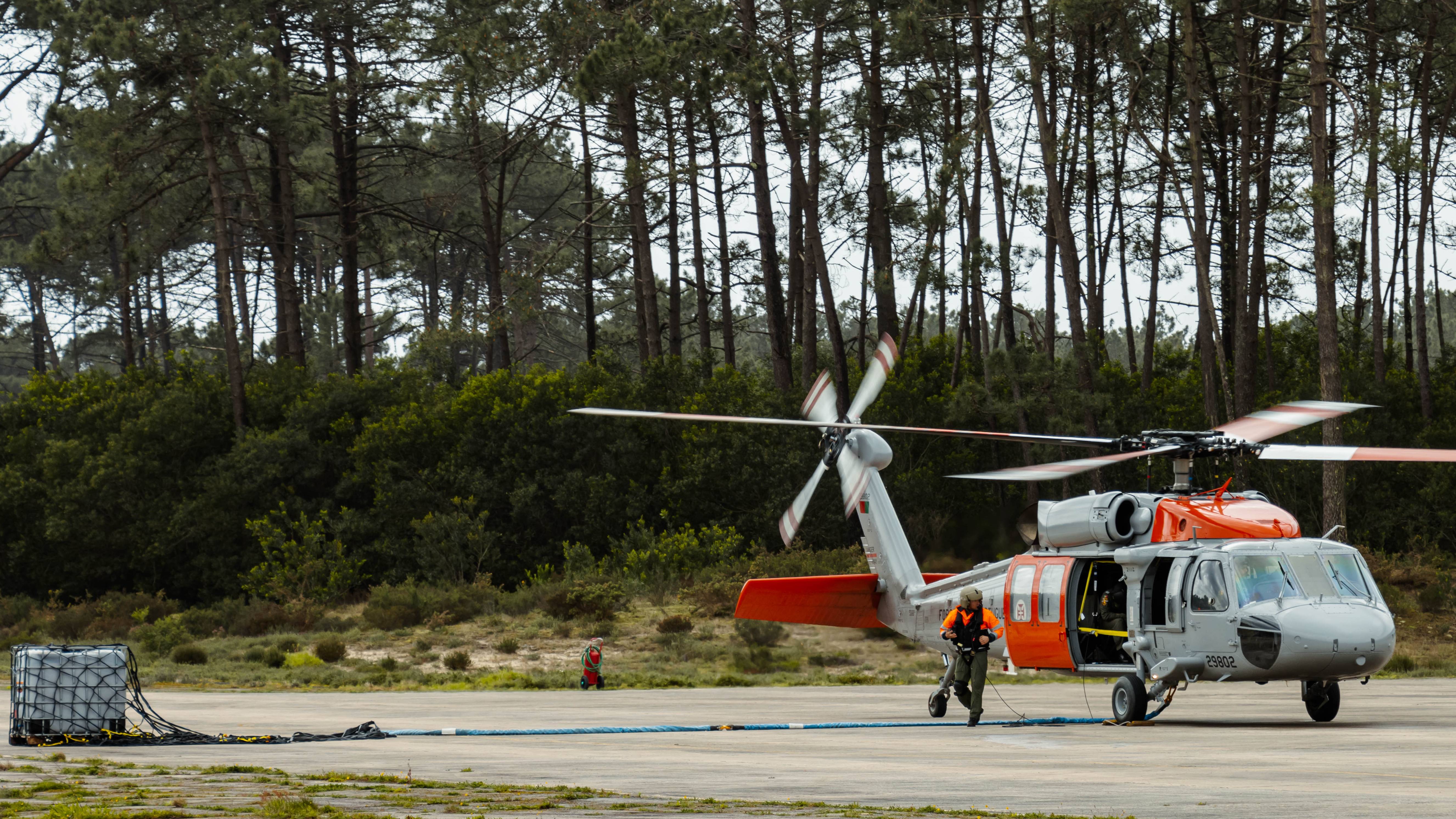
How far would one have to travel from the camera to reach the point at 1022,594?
54.2 feet

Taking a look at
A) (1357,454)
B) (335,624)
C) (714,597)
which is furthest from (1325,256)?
(335,624)

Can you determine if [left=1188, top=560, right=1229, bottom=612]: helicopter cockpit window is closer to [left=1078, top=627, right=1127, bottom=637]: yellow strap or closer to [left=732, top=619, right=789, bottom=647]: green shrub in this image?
[left=1078, top=627, right=1127, bottom=637]: yellow strap

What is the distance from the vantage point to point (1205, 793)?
837cm

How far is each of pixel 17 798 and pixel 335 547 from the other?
101 ft

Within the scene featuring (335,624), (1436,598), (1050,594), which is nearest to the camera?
(1050,594)

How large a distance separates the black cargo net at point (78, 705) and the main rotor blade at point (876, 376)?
7.32m

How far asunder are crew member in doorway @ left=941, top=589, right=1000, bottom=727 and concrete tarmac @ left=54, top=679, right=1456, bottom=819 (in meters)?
0.36

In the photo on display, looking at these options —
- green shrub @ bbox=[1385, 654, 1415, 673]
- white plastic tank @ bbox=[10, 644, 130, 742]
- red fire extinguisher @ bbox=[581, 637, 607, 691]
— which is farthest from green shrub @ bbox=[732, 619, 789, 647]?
white plastic tank @ bbox=[10, 644, 130, 742]

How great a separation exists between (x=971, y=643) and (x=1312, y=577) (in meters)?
3.51

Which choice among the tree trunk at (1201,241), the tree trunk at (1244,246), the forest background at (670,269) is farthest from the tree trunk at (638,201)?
the tree trunk at (1244,246)

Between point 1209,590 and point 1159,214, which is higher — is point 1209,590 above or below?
below

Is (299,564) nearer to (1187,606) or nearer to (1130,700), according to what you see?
(1130,700)

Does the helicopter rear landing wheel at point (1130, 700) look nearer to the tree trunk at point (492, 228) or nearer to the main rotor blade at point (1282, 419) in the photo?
the main rotor blade at point (1282, 419)

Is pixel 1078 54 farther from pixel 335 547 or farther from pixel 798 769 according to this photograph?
pixel 798 769
